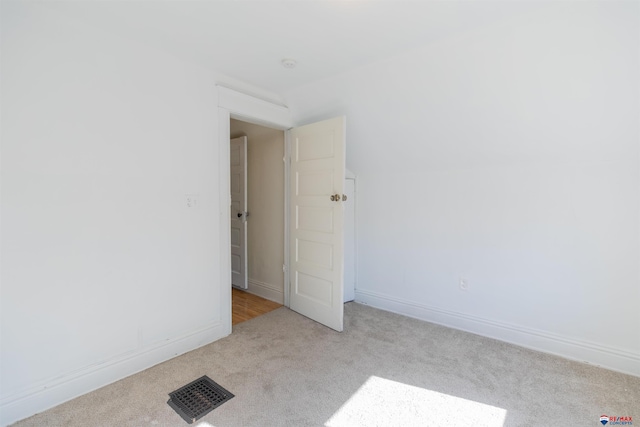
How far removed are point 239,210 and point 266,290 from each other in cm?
109

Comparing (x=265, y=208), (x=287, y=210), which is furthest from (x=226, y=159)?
(x=265, y=208)

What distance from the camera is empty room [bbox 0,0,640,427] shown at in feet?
5.61

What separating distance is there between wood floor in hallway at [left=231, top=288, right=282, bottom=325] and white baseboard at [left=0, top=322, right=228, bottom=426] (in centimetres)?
60

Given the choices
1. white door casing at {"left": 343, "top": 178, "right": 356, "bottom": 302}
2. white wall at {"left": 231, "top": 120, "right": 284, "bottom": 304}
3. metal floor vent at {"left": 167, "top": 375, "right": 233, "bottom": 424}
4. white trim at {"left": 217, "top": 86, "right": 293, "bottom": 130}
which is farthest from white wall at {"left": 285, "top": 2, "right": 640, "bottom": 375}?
metal floor vent at {"left": 167, "top": 375, "right": 233, "bottom": 424}

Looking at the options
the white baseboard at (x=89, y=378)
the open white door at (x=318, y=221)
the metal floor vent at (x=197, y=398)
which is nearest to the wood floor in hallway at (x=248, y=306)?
the open white door at (x=318, y=221)

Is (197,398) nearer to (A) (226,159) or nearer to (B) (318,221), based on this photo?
(B) (318,221)

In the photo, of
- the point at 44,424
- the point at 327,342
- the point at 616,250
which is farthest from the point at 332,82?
the point at 44,424

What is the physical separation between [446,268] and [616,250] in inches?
47.5

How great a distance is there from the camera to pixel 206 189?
252cm

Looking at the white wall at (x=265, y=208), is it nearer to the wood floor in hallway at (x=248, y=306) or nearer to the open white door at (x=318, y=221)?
the wood floor in hallway at (x=248, y=306)

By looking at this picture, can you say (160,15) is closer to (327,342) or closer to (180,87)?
(180,87)

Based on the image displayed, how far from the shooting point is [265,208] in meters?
3.73

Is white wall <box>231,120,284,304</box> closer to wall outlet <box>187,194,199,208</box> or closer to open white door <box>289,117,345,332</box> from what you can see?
open white door <box>289,117,345,332</box>

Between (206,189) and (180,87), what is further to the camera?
(206,189)
